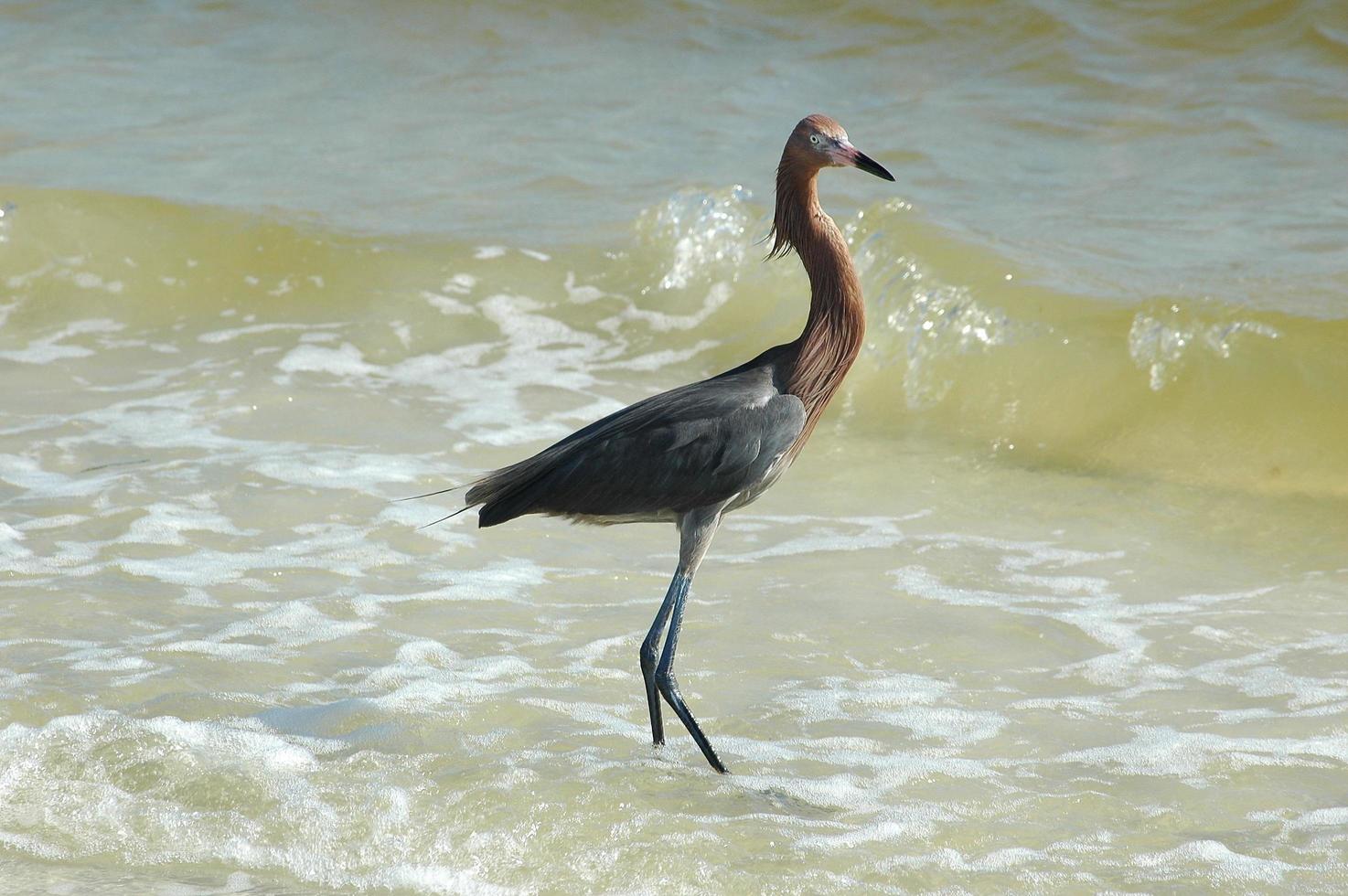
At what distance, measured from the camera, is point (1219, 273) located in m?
8.79

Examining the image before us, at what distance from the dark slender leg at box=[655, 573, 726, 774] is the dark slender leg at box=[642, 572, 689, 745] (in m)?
0.02

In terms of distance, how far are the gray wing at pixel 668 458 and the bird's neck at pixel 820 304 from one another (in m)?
0.11

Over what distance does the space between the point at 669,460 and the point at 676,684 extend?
0.71m

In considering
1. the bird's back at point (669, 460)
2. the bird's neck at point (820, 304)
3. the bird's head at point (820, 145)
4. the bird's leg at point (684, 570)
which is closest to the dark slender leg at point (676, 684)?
the bird's leg at point (684, 570)

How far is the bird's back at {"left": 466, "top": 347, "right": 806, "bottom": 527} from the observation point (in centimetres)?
456

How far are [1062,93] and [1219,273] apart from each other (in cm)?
396

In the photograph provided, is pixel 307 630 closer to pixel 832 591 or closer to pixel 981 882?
pixel 832 591

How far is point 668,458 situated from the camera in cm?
458

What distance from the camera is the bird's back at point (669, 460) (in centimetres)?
456

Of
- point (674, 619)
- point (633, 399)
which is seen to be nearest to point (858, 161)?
point (674, 619)

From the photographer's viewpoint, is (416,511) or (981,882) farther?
(416,511)

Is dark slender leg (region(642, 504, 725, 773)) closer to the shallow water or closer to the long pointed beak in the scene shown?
the shallow water

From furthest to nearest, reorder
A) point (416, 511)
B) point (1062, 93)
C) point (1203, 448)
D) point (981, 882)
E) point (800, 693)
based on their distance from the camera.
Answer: point (1062, 93) < point (1203, 448) < point (416, 511) < point (800, 693) < point (981, 882)

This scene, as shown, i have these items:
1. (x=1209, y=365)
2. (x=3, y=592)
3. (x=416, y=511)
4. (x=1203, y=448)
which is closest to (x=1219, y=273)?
(x=1209, y=365)
